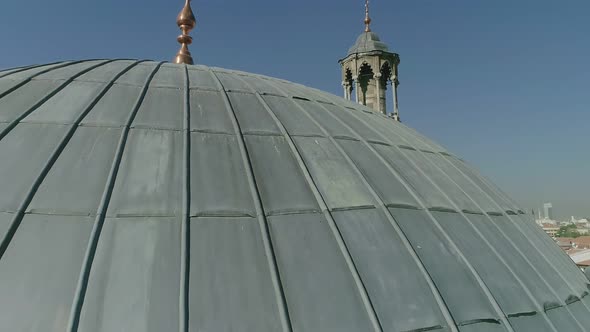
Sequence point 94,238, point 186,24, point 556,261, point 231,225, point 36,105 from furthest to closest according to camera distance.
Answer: point 186,24, point 556,261, point 36,105, point 231,225, point 94,238

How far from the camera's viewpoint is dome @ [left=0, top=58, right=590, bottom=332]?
2932 mm

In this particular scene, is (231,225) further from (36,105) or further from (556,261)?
(556,261)

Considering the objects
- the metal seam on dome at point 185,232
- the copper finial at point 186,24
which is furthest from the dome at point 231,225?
the copper finial at point 186,24

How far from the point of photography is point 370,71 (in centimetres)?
2236

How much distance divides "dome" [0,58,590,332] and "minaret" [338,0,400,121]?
17.2 m

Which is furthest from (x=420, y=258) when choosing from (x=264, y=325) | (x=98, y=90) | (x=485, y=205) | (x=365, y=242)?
(x=98, y=90)

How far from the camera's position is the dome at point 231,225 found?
2.93m

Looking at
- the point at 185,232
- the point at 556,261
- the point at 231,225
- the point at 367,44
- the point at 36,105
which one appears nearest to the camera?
the point at 185,232

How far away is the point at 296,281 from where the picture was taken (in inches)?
125

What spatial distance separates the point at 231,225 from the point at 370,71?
20292 mm

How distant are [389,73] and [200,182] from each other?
2026 cm

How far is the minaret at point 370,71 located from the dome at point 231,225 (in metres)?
17.2

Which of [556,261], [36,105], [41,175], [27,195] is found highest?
[36,105]

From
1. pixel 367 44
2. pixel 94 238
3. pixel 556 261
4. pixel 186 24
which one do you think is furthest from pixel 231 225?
pixel 367 44
